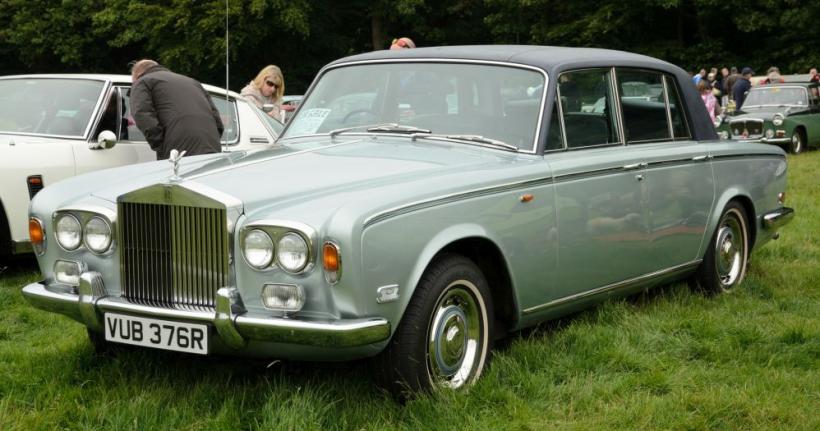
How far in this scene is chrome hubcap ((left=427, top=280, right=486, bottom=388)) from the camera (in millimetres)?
4125

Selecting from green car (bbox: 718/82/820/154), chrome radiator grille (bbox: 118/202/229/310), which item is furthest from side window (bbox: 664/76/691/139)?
green car (bbox: 718/82/820/154)

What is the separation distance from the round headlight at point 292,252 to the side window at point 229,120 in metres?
4.58

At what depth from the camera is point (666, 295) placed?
245 inches

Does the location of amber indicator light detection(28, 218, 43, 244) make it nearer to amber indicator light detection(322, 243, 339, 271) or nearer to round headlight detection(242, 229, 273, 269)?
round headlight detection(242, 229, 273, 269)

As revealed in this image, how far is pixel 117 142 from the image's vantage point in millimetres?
7418

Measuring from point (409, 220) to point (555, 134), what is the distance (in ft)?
4.53

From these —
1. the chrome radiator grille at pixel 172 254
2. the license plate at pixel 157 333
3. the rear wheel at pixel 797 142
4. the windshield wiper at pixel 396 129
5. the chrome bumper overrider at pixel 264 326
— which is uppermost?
the windshield wiper at pixel 396 129

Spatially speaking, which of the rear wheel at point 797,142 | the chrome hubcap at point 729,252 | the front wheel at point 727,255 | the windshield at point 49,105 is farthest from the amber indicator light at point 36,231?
the rear wheel at point 797,142

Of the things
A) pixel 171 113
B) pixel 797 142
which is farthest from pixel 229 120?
pixel 797 142

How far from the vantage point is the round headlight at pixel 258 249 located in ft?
12.4

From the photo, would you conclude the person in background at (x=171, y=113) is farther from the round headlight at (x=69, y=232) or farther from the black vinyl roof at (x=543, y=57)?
the round headlight at (x=69, y=232)

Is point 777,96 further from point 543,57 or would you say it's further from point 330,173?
point 330,173

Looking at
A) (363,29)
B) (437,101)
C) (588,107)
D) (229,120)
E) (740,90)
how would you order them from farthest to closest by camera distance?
(363,29) < (740,90) < (229,120) < (588,107) < (437,101)

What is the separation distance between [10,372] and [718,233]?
401cm
